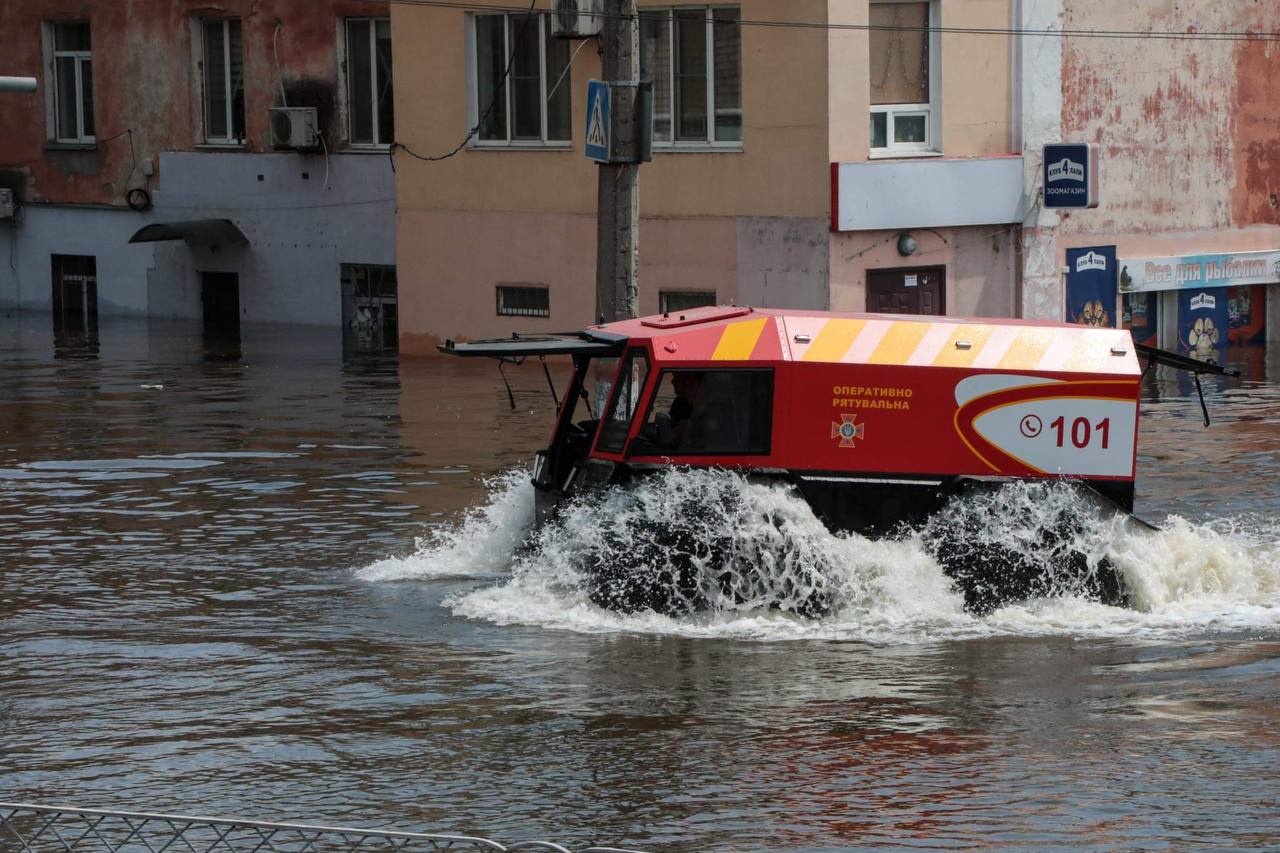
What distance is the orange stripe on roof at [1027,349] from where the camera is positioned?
12344 millimetres

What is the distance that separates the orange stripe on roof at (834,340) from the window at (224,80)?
73.8 ft

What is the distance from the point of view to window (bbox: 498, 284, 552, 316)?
1100 inches

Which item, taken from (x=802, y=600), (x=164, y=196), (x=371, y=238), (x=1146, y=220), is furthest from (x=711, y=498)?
(x=164, y=196)

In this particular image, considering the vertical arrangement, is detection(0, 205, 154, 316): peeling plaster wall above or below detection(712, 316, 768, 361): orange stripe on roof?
above

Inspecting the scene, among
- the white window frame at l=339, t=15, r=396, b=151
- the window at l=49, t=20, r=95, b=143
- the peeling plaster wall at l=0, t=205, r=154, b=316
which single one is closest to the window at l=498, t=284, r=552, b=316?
the white window frame at l=339, t=15, r=396, b=151

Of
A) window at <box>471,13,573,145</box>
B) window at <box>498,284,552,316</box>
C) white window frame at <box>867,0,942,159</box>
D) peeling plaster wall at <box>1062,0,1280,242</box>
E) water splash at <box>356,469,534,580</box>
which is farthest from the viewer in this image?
window at <box>498,284,552,316</box>

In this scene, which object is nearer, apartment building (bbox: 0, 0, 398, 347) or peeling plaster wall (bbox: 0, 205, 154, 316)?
apartment building (bbox: 0, 0, 398, 347)

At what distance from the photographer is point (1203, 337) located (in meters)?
29.7

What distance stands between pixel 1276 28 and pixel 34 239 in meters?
22.2

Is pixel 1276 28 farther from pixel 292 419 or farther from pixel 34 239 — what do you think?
pixel 34 239

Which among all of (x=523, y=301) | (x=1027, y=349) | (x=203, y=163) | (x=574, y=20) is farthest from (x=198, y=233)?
(x=1027, y=349)

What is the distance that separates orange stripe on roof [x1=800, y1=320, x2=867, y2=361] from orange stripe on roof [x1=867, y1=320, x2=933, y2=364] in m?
0.19

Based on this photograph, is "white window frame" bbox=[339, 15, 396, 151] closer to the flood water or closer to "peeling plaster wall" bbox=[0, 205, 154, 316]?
"peeling plaster wall" bbox=[0, 205, 154, 316]

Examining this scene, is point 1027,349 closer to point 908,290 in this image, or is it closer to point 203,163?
point 908,290
